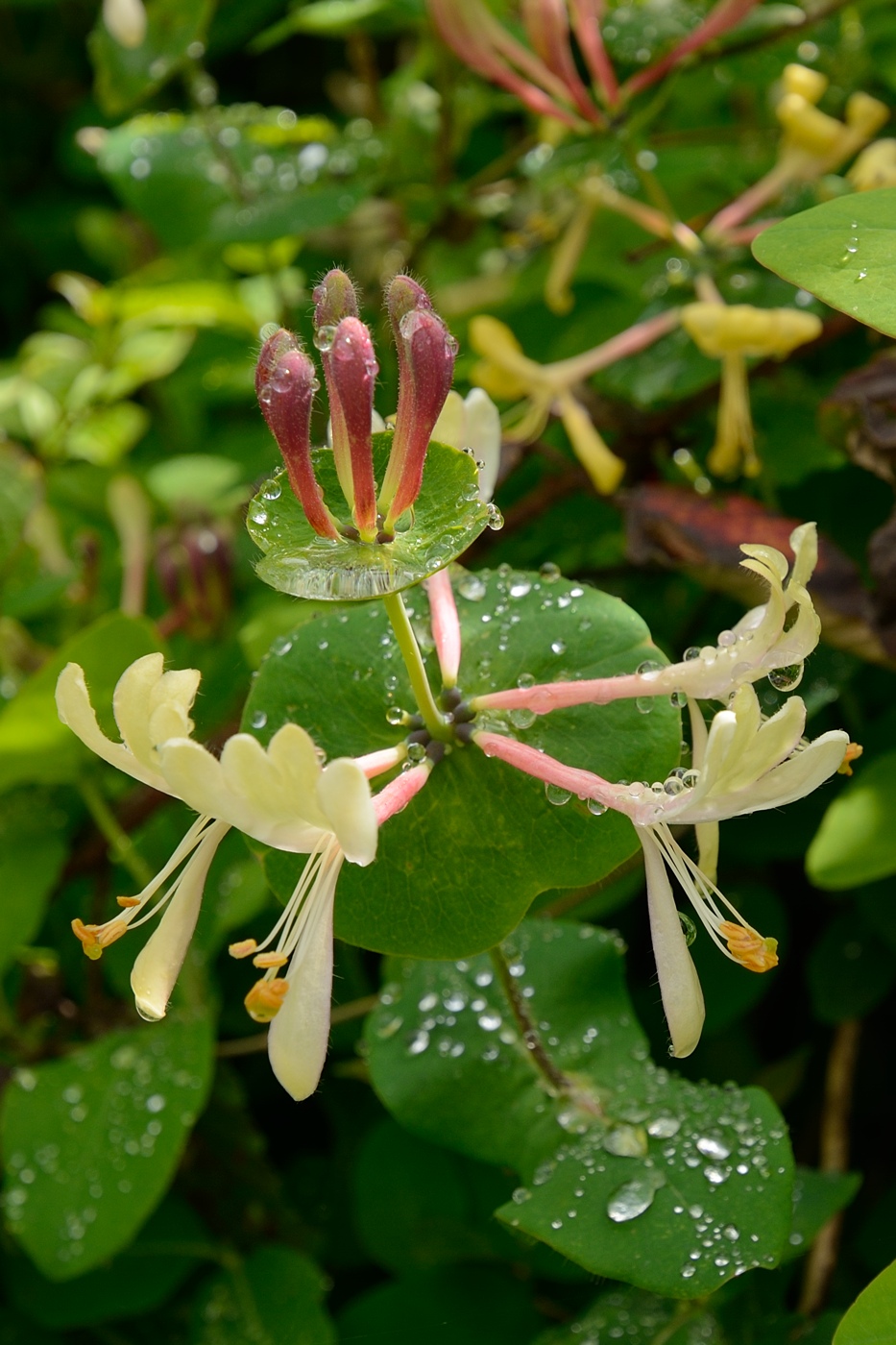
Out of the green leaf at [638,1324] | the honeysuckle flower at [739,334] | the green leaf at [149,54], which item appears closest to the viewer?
the green leaf at [638,1324]

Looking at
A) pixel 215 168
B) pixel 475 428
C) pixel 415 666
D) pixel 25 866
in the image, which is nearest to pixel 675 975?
pixel 415 666

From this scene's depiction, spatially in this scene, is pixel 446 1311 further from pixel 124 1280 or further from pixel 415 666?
pixel 415 666

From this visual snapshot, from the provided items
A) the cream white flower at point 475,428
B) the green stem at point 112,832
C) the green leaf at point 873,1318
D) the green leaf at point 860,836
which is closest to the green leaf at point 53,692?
the green stem at point 112,832

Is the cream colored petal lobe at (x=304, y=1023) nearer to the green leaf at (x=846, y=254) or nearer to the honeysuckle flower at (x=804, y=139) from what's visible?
the green leaf at (x=846, y=254)

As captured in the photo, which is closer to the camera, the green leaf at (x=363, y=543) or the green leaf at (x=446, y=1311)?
the green leaf at (x=363, y=543)

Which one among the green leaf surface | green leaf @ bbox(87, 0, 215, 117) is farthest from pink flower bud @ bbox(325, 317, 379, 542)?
green leaf @ bbox(87, 0, 215, 117)

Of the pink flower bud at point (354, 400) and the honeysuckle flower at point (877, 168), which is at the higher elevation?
the pink flower bud at point (354, 400)
